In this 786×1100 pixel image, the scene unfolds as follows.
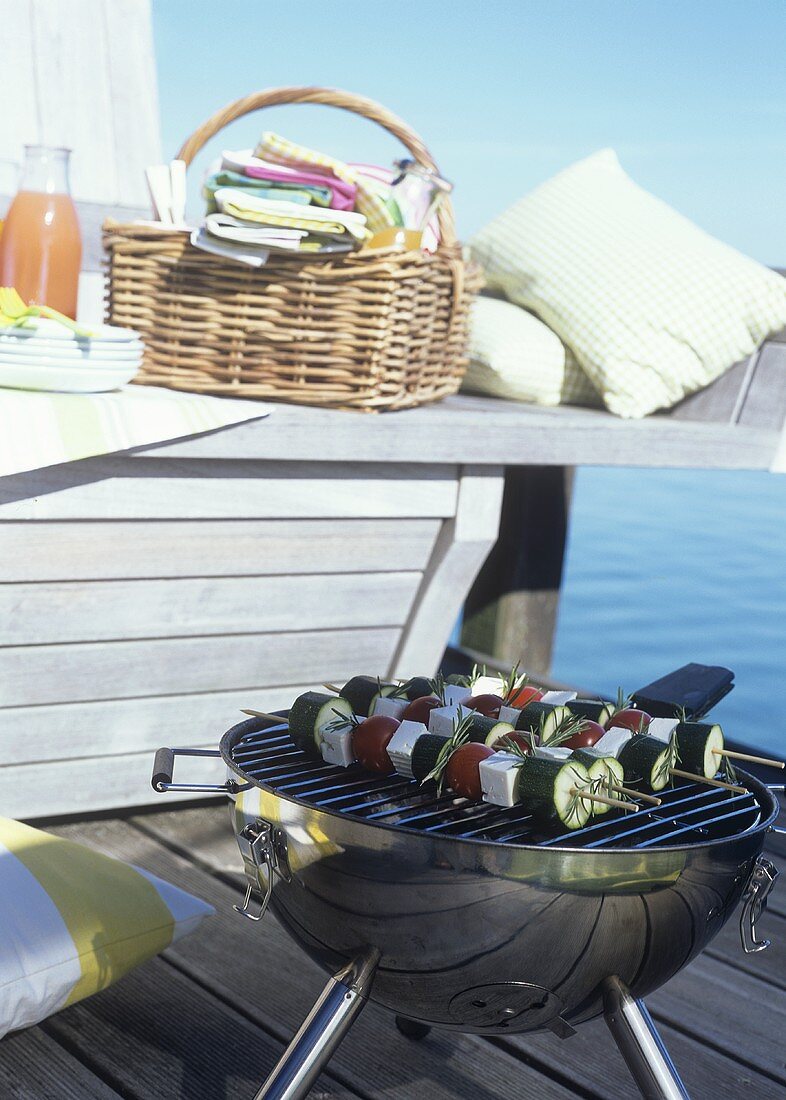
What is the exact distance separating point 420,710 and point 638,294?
152 cm

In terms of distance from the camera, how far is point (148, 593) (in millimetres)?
1817

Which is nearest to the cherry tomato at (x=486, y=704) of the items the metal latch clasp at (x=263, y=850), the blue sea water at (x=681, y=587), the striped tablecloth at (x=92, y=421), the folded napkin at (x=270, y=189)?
the metal latch clasp at (x=263, y=850)

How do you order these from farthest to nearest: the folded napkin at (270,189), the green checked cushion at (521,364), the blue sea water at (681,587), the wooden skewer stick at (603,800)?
the blue sea water at (681,587), the green checked cushion at (521,364), the folded napkin at (270,189), the wooden skewer stick at (603,800)

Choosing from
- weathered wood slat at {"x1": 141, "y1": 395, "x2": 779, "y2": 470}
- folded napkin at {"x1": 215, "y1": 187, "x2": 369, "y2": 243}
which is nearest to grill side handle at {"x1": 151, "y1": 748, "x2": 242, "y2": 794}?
weathered wood slat at {"x1": 141, "y1": 395, "x2": 779, "y2": 470}

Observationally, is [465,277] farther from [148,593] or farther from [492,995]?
[492,995]

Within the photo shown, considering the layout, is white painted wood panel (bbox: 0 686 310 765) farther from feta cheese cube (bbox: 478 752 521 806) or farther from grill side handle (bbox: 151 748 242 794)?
feta cheese cube (bbox: 478 752 521 806)

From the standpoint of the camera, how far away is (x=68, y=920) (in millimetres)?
1360

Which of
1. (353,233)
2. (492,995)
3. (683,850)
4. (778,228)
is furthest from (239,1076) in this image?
(778,228)

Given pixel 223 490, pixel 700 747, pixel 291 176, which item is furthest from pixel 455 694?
pixel 291 176

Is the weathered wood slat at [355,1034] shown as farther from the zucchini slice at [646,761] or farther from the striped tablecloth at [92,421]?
the striped tablecloth at [92,421]

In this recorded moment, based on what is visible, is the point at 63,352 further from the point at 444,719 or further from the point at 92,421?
the point at 444,719

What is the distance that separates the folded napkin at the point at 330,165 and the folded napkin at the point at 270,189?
0.05m

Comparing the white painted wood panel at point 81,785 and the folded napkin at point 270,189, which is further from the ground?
the folded napkin at point 270,189

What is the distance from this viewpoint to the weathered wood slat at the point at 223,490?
5.45ft
